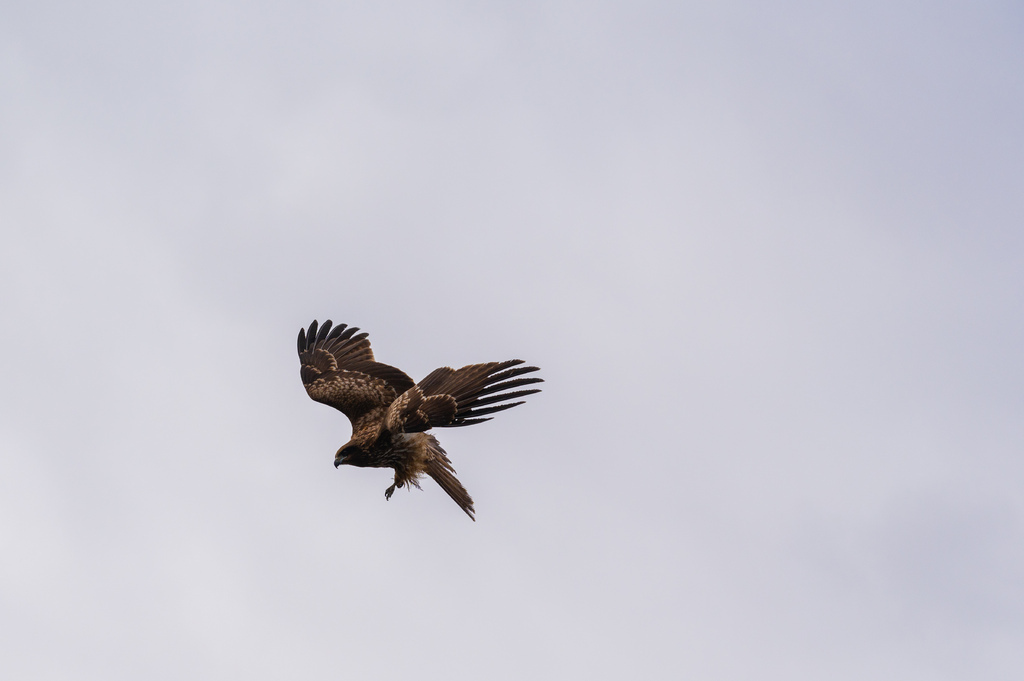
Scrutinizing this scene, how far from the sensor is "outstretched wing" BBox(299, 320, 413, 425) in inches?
650

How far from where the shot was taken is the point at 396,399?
1617 centimetres

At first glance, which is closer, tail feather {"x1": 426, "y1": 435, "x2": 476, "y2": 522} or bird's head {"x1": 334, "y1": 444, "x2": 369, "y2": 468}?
bird's head {"x1": 334, "y1": 444, "x2": 369, "y2": 468}

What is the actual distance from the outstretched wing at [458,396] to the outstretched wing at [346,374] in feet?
3.99

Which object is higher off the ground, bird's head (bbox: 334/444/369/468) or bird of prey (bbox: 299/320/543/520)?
bird of prey (bbox: 299/320/543/520)

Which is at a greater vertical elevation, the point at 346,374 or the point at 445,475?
the point at 346,374

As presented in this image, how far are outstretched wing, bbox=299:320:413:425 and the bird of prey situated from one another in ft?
0.06

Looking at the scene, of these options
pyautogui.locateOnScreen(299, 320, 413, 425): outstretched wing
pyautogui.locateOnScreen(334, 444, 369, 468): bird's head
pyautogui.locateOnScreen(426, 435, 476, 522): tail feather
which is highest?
pyautogui.locateOnScreen(299, 320, 413, 425): outstretched wing

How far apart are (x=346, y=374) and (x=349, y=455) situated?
6.41 feet

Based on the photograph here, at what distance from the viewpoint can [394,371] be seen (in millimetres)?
16453

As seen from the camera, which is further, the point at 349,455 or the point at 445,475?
the point at 445,475

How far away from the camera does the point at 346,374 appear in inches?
672

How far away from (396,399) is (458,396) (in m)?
1.92

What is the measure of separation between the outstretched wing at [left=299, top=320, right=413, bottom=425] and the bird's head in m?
0.94

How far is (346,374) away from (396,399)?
1425mm
